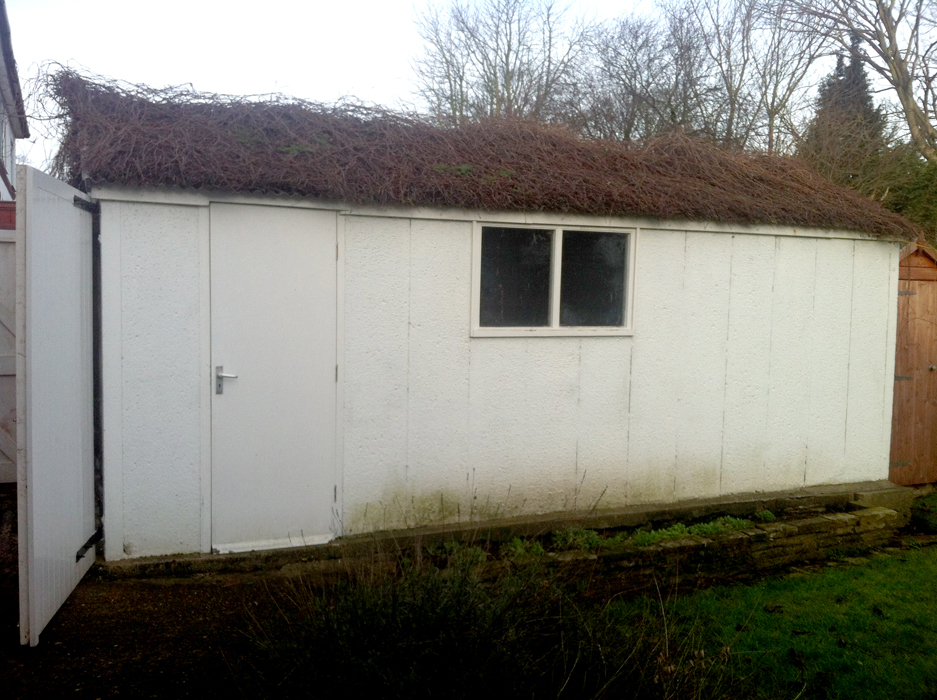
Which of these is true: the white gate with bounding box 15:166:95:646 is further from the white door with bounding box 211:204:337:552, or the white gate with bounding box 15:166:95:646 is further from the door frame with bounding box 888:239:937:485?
the door frame with bounding box 888:239:937:485

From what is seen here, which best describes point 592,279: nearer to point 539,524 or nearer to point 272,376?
point 539,524

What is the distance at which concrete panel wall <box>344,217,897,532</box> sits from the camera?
573cm

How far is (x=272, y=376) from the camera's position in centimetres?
538

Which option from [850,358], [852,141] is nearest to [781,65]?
[852,141]

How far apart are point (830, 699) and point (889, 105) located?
18499 millimetres

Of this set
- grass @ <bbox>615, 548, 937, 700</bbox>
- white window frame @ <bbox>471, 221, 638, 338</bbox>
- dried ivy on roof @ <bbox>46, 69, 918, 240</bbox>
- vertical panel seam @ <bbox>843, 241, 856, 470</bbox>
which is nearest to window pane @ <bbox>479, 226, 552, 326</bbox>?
white window frame @ <bbox>471, 221, 638, 338</bbox>

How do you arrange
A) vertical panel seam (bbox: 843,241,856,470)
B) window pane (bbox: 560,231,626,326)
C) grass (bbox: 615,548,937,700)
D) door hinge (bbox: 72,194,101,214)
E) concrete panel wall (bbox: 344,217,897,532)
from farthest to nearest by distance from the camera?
vertical panel seam (bbox: 843,241,856,470) < window pane (bbox: 560,231,626,326) < concrete panel wall (bbox: 344,217,897,532) < door hinge (bbox: 72,194,101,214) < grass (bbox: 615,548,937,700)

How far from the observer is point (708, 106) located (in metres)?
19.8

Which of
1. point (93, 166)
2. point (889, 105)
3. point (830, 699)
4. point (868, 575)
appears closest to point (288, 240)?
point (93, 166)

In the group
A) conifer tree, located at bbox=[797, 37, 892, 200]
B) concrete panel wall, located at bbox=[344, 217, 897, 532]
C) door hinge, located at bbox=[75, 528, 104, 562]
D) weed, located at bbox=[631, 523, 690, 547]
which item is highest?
conifer tree, located at bbox=[797, 37, 892, 200]

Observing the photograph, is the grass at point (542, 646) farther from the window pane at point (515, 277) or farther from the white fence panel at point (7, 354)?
the white fence panel at point (7, 354)

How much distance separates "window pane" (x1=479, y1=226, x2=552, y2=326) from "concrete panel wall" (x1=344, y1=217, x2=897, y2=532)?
0.59ft

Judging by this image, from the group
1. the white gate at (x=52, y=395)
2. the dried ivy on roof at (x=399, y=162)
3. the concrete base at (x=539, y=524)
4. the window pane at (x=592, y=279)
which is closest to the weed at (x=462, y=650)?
the concrete base at (x=539, y=524)

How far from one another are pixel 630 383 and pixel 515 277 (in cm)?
133
